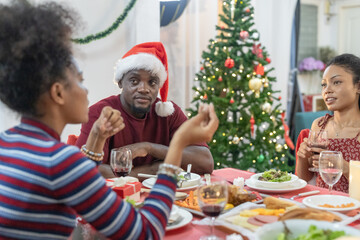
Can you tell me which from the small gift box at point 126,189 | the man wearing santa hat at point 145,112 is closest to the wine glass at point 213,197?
the small gift box at point 126,189

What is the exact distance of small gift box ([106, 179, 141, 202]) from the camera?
143 cm

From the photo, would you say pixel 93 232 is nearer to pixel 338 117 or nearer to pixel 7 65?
pixel 7 65

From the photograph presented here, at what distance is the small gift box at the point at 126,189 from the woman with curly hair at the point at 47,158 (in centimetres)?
41

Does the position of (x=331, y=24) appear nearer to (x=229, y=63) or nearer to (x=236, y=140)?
(x=229, y=63)

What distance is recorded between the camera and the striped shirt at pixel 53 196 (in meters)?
0.92

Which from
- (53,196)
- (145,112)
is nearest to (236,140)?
(145,112)

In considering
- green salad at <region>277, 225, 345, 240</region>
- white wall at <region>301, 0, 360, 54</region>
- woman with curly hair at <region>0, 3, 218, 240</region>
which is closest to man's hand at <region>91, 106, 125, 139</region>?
woman with curly hair at <region>0, 3, 218, 240</region>

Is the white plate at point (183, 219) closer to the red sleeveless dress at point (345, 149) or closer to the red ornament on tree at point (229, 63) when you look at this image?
the red sleeveless dress at point (345, 149)

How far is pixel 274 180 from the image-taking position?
1.72 metres

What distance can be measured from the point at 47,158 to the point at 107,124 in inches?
21.0

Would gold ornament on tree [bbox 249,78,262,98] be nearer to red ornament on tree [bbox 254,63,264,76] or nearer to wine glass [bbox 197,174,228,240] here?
red ornament on tree [bbox 254,63,264,76]

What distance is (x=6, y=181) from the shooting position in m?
0.96

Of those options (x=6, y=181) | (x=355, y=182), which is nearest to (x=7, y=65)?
(x=6, y=181)

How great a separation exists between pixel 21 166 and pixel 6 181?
0.06 meters
